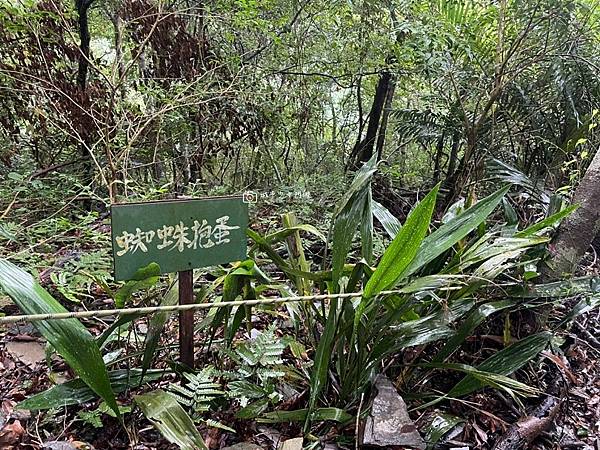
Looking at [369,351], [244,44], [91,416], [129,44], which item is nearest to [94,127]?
[129,44]

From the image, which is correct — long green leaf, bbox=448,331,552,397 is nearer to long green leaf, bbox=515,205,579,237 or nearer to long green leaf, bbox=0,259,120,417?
long green leaf, bbox=515,205,579,237

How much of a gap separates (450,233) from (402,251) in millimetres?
248

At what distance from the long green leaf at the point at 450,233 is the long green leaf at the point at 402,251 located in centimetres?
6

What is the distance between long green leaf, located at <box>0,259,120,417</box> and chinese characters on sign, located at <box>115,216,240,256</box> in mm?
205

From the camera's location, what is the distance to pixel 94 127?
2.60 metres

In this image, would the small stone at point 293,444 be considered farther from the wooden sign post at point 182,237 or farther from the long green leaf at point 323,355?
the wooden sign post at point 182,237

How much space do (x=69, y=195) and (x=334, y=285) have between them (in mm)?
2104

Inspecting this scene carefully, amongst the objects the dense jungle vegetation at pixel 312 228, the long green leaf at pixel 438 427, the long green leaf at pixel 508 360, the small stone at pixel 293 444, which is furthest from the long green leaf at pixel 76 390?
the long green leaf at pixel 508 360

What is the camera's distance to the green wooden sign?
1149 mm

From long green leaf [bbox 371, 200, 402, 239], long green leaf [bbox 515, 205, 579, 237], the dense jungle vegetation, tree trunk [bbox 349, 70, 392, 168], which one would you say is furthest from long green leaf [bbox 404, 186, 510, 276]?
tree trunk [bbox 349, 70, 392, 168]

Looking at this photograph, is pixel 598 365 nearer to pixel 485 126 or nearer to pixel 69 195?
pixel 485 126

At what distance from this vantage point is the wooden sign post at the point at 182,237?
115 centimetres

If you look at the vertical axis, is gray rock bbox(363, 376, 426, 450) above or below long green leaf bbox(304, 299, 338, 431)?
below

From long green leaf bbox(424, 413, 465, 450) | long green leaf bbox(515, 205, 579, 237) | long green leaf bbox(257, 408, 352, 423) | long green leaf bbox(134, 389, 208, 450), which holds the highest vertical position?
long green leaf bbox(515, 205, 579, 237)
